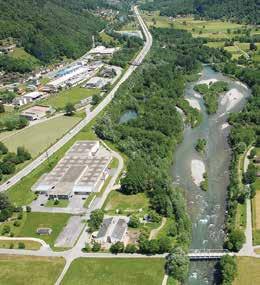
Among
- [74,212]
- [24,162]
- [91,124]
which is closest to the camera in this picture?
[74,212]

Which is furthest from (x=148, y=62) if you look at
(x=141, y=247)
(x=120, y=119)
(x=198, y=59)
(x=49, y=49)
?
(x=141, y=247)

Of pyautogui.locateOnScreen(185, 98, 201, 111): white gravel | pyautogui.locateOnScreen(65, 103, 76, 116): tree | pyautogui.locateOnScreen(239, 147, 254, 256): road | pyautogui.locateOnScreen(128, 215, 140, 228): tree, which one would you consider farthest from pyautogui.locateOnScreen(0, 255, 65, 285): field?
pyautogui.locateOnScreen(185, 98, 201, 111): white gravel

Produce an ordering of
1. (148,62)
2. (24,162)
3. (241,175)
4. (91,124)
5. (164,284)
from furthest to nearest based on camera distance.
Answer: (148,62) < (91,124) < (24,162) < (241,175) < (164,284)

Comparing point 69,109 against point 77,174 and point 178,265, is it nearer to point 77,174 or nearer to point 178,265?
point 77,174

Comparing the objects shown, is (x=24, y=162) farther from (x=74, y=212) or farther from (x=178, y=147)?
(x=178, y=147)

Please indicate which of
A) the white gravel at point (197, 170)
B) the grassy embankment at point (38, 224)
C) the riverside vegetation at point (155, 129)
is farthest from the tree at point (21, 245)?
the white gravel at point (197, 170)
